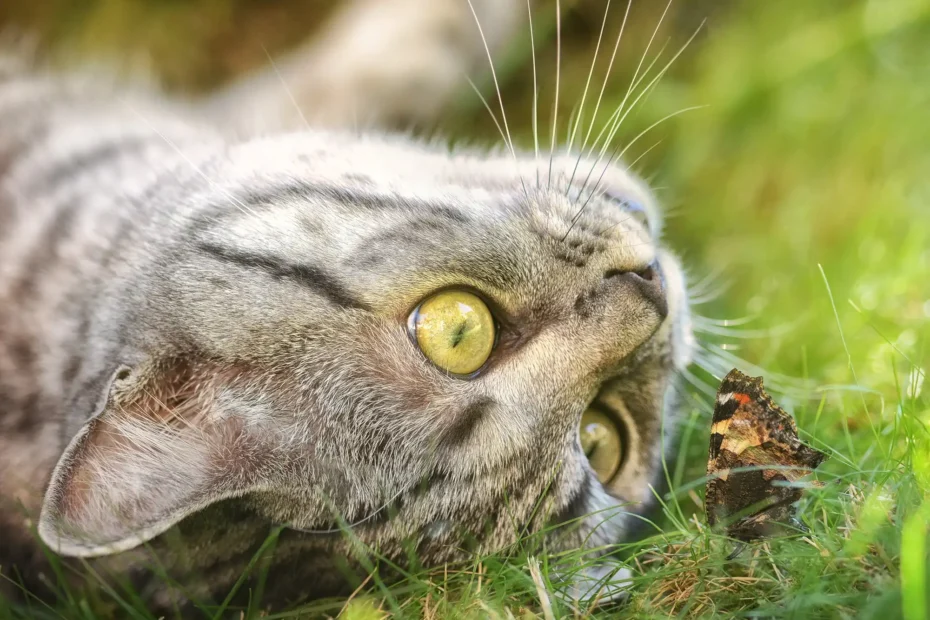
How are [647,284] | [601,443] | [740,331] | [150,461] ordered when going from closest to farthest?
[150,461] < [647,284] < [601,443] < [740,331]

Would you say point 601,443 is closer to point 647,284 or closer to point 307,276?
point 647,284

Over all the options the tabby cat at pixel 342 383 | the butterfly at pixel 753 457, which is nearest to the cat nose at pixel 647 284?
the tabby cat at pixel 342 383

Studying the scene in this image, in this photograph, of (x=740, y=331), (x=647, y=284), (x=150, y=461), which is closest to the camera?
(x=150, y=461)

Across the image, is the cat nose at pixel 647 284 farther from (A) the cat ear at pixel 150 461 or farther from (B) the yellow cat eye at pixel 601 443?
(A) the cat ear at pixel 150 461

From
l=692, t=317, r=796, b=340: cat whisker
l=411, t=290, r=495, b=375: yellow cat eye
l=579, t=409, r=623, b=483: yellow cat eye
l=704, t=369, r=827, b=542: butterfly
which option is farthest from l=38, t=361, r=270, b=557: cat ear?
l=692, t=317, r=796, b=340: cat whisker

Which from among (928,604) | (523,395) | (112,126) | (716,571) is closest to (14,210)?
(112,126)

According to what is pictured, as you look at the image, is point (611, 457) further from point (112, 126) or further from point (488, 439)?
point (112, 126)

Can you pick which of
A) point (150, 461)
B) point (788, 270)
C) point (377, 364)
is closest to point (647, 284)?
point (377, 364)
